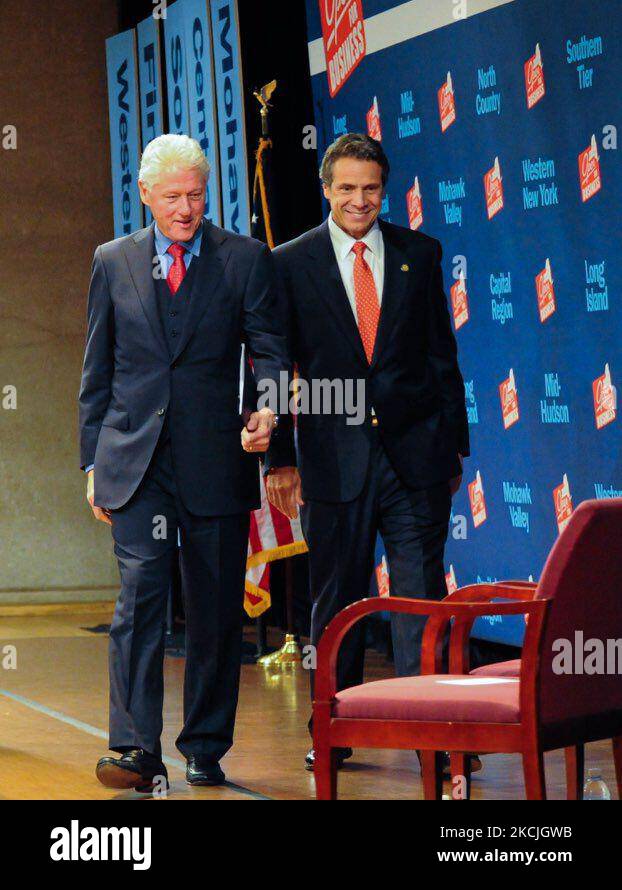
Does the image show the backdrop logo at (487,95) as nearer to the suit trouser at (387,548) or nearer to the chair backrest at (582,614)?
the suit trouser at (387,548)

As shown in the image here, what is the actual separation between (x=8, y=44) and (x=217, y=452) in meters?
5.80

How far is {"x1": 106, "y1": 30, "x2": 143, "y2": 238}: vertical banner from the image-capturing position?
28.3 feet

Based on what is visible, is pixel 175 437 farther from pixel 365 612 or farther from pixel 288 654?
pixel 288 654

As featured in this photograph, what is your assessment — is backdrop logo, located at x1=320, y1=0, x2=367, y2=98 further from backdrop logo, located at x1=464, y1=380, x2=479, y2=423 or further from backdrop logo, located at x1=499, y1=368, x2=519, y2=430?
backdrop logo, located at x1=499, y1=368, x2=519, y2=430

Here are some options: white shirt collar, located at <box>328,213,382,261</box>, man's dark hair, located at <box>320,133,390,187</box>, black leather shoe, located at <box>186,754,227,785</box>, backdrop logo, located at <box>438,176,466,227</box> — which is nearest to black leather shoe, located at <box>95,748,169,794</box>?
black leather shoe, located at <box>186,754,227,785</box>

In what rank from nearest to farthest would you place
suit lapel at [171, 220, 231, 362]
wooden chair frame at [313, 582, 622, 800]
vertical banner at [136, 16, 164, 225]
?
wooden chair frame at [313, 582, 622, 800] < suit lapel at [171, 220, 231, 362] < vertical banner at [136, 16, 164, 225]

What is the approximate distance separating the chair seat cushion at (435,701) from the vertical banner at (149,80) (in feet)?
18.6

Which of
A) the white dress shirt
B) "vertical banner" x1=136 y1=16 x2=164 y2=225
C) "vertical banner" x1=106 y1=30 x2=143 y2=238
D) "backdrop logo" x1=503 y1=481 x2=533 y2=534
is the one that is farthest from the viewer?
"vertical banner" x1=106 y1=30 x2=143 y2=238

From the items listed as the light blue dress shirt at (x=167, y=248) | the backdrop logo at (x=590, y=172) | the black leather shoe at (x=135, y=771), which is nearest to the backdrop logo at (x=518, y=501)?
the backdrop logo at (x=590, y=172)

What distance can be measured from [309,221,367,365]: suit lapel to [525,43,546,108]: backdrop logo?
159cm

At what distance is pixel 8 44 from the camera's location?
9188 millimetres

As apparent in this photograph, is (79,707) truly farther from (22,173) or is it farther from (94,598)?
(22,173)

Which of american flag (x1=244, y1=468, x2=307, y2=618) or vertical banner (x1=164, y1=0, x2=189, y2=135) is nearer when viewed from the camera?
american flag (x1=244, y1=468, x2=307, y2=618)

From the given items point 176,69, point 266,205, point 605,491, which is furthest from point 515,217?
point 176,69
